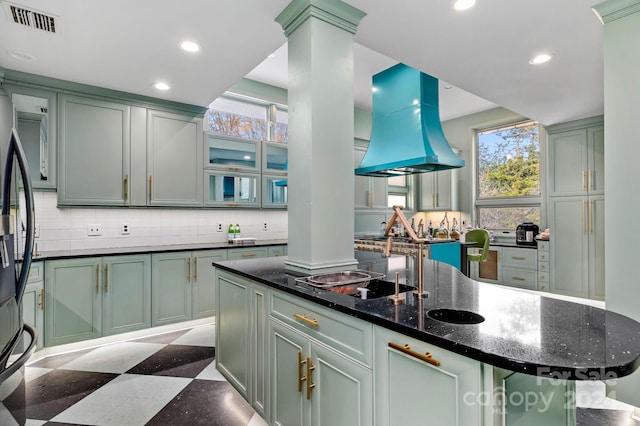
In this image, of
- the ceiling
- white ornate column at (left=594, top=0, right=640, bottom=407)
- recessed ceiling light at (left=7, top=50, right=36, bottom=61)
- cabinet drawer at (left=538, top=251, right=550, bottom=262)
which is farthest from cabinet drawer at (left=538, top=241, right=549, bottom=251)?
recessed ceiling light at (left=7, top=50, right=36, bottom=61)

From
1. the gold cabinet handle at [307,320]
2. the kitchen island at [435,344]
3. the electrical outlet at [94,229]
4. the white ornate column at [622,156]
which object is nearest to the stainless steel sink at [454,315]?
the kitchen island at [435,344]

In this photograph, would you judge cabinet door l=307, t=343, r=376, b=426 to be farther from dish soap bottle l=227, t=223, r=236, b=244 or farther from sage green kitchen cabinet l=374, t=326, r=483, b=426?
dish soap bottle l=227, t=223, r=236, b=244

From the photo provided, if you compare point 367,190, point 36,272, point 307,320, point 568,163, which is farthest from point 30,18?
point 568,163

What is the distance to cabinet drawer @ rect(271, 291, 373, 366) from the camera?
1.17m

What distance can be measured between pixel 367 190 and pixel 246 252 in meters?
2.36

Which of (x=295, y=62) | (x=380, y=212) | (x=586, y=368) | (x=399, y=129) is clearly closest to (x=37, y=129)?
(x=295, y=62)

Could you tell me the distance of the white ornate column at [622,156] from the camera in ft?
6.36

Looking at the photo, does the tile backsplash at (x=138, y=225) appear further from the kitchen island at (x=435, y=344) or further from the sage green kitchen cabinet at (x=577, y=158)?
the sage green kitchen cabinet at (x=577, y=158)

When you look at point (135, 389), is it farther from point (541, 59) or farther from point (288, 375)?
point (541, 59)

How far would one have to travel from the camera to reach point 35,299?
262cm

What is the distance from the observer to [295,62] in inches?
83.5

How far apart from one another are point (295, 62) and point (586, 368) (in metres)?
2.08

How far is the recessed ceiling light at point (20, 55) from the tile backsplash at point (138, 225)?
3.91ft

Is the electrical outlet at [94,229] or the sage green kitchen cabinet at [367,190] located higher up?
the sage green kitchen cabinet at [367,190]
